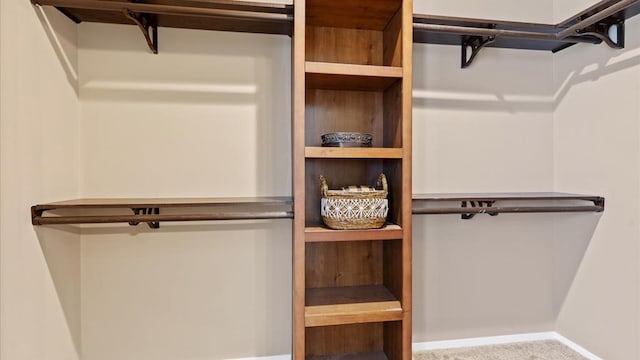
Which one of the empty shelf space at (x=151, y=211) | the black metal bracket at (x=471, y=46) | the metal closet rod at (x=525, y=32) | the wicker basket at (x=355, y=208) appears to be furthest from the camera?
the black metal bracket at (x=471, y=46)

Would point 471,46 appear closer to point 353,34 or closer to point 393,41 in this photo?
point 393,41

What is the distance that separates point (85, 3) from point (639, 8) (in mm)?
2433

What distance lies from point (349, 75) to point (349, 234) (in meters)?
0.71

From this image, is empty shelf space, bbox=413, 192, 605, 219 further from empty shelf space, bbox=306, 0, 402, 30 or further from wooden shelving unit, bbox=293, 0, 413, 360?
empty shelf space, bbox=306, 0, 402, 30

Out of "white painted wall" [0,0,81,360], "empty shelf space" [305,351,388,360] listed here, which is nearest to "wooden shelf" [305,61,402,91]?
"white painted wall" [0,0,81,360]

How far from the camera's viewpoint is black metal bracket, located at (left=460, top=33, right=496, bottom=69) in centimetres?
196

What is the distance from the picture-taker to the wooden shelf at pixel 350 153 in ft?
5.31

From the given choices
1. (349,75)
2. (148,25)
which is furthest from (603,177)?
(148,25)

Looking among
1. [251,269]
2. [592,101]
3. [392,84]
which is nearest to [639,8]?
[592,101]

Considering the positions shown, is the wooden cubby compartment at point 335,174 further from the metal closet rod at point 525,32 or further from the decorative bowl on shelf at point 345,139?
the metal closet rod at point 525,32

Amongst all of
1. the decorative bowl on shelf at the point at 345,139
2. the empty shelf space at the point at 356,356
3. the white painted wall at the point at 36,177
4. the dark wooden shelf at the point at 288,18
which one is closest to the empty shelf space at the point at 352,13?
the dark wooden shelf at the point at 288,18

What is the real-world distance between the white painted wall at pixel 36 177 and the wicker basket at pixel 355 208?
47.5 inches

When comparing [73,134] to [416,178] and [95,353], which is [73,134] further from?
[416,178]

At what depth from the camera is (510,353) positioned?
2094mm
